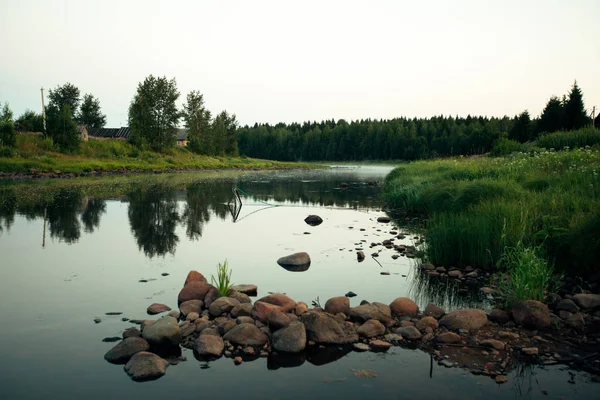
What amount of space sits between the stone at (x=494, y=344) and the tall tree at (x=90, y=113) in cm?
10212

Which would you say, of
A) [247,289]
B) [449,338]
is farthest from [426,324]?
[247,289]

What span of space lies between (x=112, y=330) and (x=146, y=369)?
1.76 meters

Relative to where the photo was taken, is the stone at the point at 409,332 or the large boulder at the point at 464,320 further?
the large boulder at the point at 464,320

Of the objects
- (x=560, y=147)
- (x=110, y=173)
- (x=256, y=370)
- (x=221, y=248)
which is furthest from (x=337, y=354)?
(x=110, y=173)

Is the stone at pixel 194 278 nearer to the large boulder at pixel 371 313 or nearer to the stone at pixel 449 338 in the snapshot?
the large boulder at pixel 371 313

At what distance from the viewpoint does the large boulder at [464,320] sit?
7.50m

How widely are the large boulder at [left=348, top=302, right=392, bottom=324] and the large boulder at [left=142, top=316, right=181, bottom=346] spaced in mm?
2945

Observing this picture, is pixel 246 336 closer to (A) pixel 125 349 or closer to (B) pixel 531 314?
(A) pixel 125 349

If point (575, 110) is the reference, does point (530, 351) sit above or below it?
below

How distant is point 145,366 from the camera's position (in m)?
6.22

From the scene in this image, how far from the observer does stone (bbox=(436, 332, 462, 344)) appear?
23.1 ft

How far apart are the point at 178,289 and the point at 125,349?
3.27 m

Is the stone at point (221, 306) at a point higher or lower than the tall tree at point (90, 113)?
lower

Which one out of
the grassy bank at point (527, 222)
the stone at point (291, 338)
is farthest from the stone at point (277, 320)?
the grassy bank at point (527, 222)
